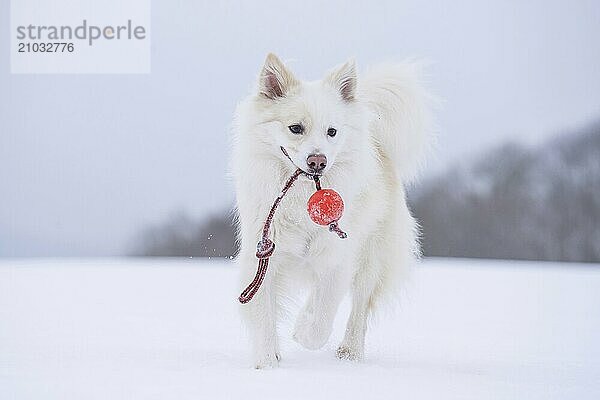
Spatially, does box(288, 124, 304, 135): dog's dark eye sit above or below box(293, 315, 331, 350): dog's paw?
above

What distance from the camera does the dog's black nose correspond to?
196cm

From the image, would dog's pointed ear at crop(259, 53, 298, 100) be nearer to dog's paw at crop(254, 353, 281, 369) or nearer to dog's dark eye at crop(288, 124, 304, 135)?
dog's dark eye at crop(288, 124, 304, 135)

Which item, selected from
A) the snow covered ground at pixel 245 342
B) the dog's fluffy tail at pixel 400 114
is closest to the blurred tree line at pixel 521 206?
the snow covered ground at pixel 245 342

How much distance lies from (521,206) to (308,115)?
12.4 feet

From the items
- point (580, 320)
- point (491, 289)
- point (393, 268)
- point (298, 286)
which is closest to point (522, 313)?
point (580, 320)

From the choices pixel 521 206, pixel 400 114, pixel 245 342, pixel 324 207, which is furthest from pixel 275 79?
pixel 521 206

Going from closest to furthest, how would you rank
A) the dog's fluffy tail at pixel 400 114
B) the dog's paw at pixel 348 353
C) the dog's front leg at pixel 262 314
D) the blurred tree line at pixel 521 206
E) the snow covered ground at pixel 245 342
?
1. the snow covered ground at pixel 245 342
2. the dog's front leg at pixel 262 314
3. the dog's paw at pixel 348 353
4. the dog's fluffy tail at pixel 400 114
5. the blurred tree line at pixel 521 206

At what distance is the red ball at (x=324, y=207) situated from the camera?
2.01m

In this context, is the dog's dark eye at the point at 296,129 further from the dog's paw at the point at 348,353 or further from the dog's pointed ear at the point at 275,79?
the dog's paw at the point at 348,353

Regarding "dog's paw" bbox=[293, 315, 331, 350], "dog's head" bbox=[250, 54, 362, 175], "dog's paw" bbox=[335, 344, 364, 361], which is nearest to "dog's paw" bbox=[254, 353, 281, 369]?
"dog's paw" bbox=[293, 315, 331, 350]

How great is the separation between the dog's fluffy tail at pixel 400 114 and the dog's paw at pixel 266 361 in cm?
88

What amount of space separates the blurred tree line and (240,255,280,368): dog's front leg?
2.49 m

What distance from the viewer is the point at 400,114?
2654mm

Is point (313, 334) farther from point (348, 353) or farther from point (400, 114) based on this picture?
point (400, 114)
